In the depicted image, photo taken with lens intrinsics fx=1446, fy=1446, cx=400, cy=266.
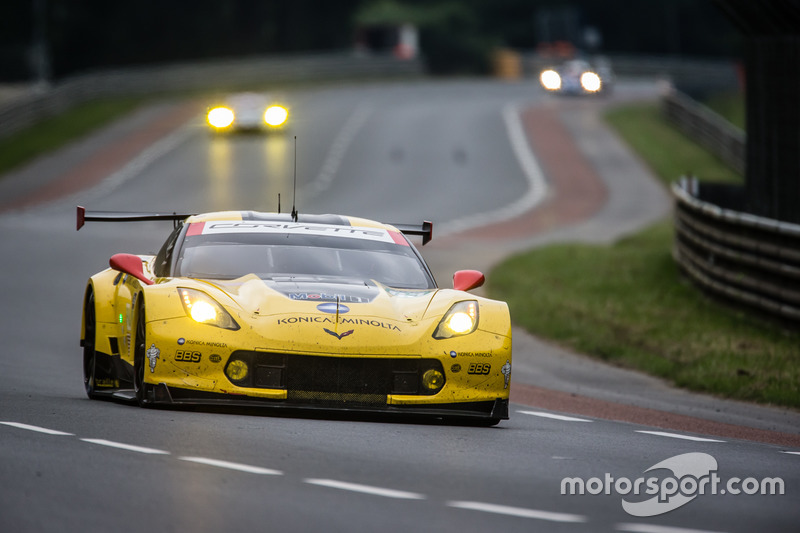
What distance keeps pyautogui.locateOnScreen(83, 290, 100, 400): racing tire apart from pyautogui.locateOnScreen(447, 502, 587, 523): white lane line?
4.20m

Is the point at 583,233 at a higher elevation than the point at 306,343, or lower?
lower

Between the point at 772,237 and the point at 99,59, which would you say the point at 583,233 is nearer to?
the point at 772,237

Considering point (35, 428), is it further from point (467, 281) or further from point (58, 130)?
point (58, 130)

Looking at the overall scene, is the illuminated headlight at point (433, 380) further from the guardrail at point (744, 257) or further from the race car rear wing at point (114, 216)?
the guardrail at point (744, 257)

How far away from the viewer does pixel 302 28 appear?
94312mm

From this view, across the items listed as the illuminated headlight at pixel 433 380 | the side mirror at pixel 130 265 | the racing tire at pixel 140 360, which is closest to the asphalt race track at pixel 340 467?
the racing tire at pixel 140 360

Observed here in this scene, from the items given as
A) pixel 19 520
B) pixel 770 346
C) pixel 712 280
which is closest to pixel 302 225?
pixel 19 520

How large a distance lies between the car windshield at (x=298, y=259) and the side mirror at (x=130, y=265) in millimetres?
298

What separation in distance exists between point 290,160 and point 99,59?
43.9 m

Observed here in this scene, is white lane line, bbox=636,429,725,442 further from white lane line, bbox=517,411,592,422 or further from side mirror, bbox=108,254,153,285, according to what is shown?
side mirror, bbox=108,254,153,285

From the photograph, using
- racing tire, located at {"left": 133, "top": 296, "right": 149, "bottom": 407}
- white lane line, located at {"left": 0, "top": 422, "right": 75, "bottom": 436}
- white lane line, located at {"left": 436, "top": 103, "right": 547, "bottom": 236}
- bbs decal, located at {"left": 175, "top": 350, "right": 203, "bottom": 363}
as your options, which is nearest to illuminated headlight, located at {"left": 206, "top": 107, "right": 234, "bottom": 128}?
racing tire, located at {"left": 133, "top": 296, "right": 149, "bottom": 407}

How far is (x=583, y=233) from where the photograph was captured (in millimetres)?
32344

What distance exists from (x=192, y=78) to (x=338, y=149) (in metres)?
17.9

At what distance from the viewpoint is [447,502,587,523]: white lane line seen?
5.95 metres
